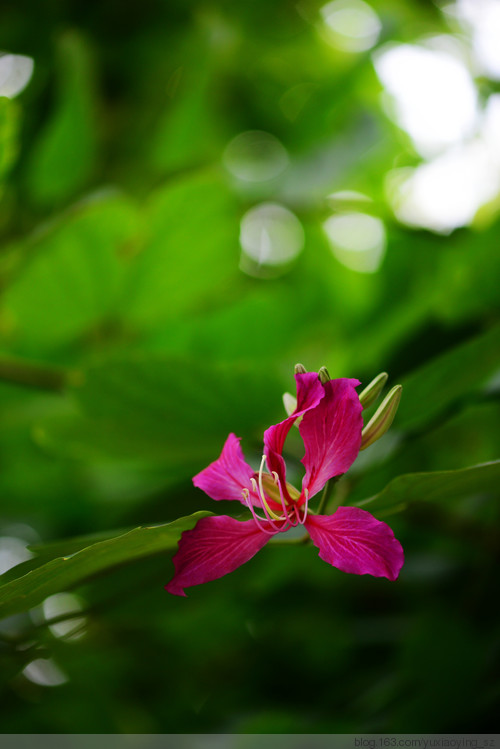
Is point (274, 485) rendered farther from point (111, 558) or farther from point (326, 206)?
point (326, 206)

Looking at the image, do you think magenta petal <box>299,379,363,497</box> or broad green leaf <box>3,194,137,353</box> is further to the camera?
broad green leaf <box>3,194,137,353</box>

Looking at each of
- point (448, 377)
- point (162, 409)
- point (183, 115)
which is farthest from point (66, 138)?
point (448, 377)

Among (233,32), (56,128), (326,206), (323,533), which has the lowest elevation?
(323,533)

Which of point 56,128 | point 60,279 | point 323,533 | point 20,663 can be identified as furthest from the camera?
point 56,128

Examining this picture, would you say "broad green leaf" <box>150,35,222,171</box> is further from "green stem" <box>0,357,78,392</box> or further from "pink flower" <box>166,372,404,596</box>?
"pink flower" <box>166,372,404,596</box>

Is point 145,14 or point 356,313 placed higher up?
point 145,14

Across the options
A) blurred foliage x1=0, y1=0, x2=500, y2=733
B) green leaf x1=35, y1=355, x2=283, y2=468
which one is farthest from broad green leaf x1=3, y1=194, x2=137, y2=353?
green leaf x1=35, y1=355, x2=283, y2=468

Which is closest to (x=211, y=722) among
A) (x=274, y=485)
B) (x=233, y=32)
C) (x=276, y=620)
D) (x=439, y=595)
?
(x=276, y=620)
